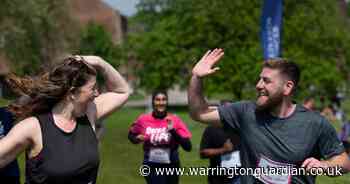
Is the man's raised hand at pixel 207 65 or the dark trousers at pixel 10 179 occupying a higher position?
the man's raised hand at pixel 207 65

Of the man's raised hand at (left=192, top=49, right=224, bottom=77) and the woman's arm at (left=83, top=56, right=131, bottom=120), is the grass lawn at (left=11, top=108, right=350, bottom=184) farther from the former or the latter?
the woman's arm at (left=83, top=56, right=131, bottom=120)

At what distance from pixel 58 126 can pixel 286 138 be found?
5.54 ft

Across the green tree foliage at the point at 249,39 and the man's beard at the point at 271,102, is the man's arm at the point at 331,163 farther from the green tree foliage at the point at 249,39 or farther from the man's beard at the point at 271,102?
the green tree foliage at the point at 249,39

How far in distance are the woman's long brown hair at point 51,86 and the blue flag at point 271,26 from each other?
16047mm

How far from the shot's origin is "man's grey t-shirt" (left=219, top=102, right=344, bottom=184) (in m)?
5.06

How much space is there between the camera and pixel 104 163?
14469 mm

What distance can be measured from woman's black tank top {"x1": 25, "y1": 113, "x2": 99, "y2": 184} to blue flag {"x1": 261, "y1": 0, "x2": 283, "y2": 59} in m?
16.2

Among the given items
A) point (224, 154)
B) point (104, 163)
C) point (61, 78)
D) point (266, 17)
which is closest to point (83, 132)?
point (61, 78)

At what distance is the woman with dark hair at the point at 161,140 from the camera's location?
31.1 ft

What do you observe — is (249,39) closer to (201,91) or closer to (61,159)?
(201,91)

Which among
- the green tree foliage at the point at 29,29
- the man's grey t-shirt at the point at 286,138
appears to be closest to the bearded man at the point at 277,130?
the man's grey t-shirt at the point at 286,138

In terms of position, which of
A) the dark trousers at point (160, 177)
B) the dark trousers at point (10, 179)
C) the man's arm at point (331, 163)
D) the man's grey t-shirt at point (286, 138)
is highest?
the man's grey t-shirt at point (286, 138)

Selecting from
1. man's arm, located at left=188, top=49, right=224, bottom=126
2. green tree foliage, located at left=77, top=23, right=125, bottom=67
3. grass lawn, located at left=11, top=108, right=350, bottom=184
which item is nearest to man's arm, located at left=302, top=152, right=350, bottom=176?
man's arm, located at left=188, top=49, right=224, bottom=126

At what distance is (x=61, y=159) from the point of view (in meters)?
4.24
